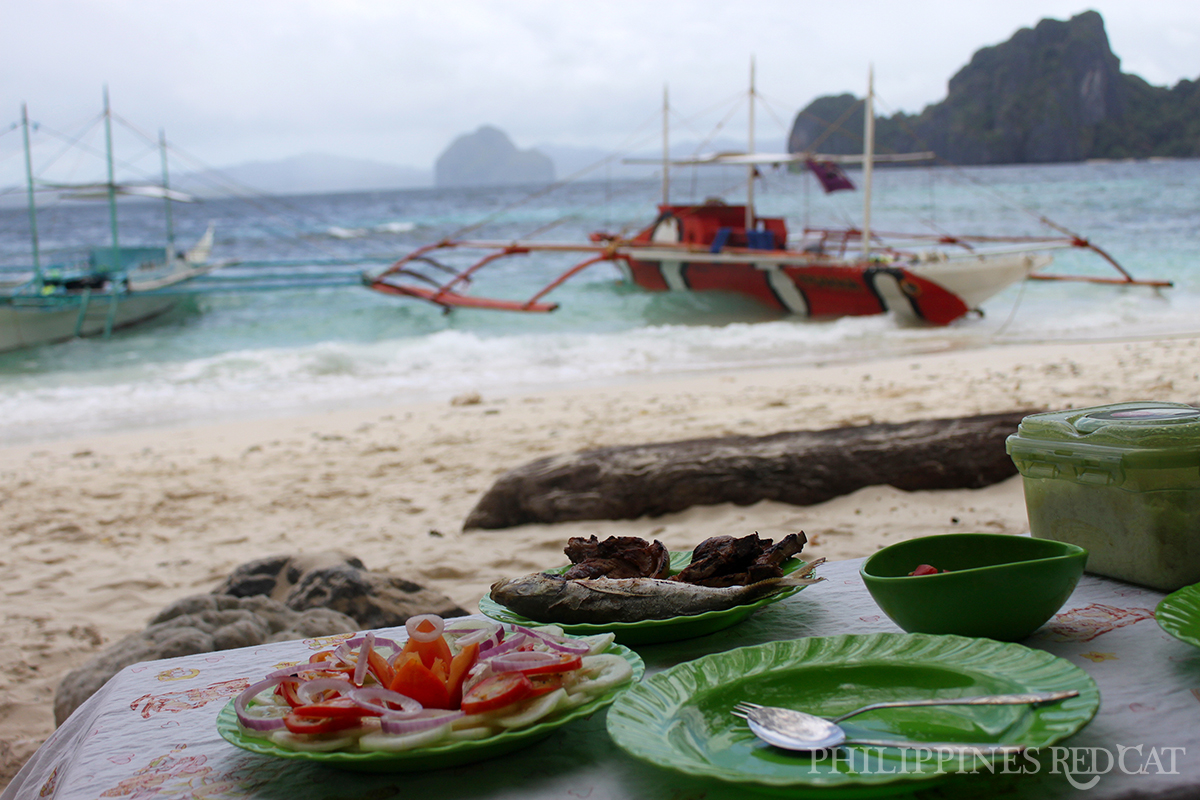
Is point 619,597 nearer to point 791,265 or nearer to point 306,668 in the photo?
point 306,668

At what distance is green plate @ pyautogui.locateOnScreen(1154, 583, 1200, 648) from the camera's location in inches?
34.2

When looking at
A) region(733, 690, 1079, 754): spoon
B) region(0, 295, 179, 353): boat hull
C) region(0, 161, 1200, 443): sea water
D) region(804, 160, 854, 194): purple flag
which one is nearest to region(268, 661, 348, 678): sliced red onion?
region(733, 690, 1079, 754): spoon

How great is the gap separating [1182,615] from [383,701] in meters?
0.80

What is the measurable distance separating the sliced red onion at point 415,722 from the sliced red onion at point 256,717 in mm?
103

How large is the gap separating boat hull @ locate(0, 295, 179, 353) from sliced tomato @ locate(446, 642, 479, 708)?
45.4 ft

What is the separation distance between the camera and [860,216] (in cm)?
3975

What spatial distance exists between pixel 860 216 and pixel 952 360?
110 feet

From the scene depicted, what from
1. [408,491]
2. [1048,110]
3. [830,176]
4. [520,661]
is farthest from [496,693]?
[1048,110]

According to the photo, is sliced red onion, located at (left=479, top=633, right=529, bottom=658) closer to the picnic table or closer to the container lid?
the picnic table

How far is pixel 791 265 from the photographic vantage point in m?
12.9

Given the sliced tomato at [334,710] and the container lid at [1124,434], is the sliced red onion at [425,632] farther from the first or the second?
the container lid at [1124,434]

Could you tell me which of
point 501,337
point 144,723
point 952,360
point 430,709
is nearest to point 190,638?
point 144,723

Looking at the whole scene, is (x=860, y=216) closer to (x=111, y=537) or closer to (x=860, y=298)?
(x=860, y=298)

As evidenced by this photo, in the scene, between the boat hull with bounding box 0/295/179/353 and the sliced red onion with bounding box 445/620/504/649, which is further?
the boat hull with bounding box 0/295/179/353
